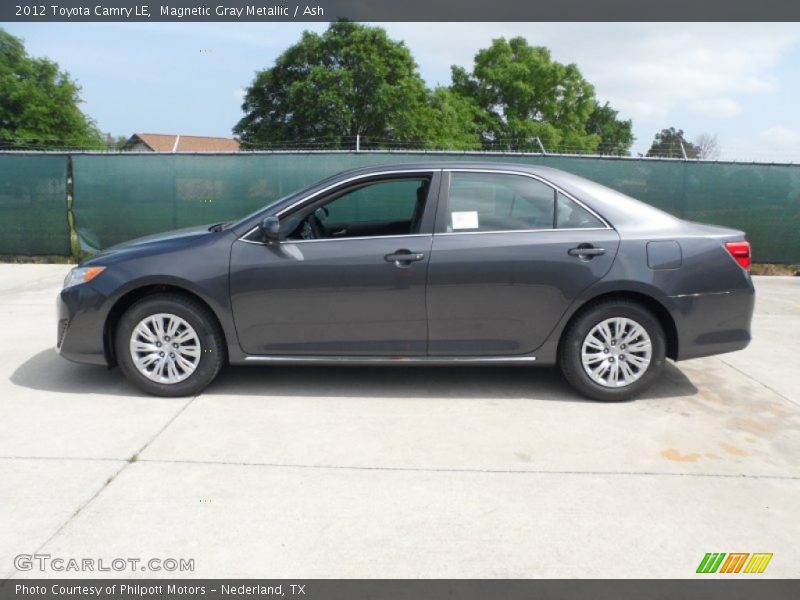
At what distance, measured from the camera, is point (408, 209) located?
5812mm

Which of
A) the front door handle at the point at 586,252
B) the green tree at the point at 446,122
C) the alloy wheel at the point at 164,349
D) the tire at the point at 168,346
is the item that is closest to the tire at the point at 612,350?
the front door handle at the point at 586,252

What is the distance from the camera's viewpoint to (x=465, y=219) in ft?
15.1

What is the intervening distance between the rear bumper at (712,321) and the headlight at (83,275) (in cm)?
389

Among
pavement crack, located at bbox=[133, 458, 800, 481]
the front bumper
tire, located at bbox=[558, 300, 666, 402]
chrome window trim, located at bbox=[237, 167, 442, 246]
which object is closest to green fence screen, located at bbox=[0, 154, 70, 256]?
the front bumper

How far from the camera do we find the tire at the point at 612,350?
14.9 feet

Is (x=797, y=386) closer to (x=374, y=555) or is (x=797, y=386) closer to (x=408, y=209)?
(x=408, y=209)

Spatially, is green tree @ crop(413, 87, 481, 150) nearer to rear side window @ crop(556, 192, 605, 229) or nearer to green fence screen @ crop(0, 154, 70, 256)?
green fence screen @ crop(0, 154, 70, 256)

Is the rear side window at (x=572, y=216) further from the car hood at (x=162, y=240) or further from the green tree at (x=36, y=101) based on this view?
the green tree at (x=36, y=101)

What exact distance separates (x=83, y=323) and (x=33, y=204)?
7327mm

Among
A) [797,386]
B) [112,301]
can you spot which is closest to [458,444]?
[112,301]

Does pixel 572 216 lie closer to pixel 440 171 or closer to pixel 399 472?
pixel 440 171

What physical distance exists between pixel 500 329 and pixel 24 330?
4701 mm
